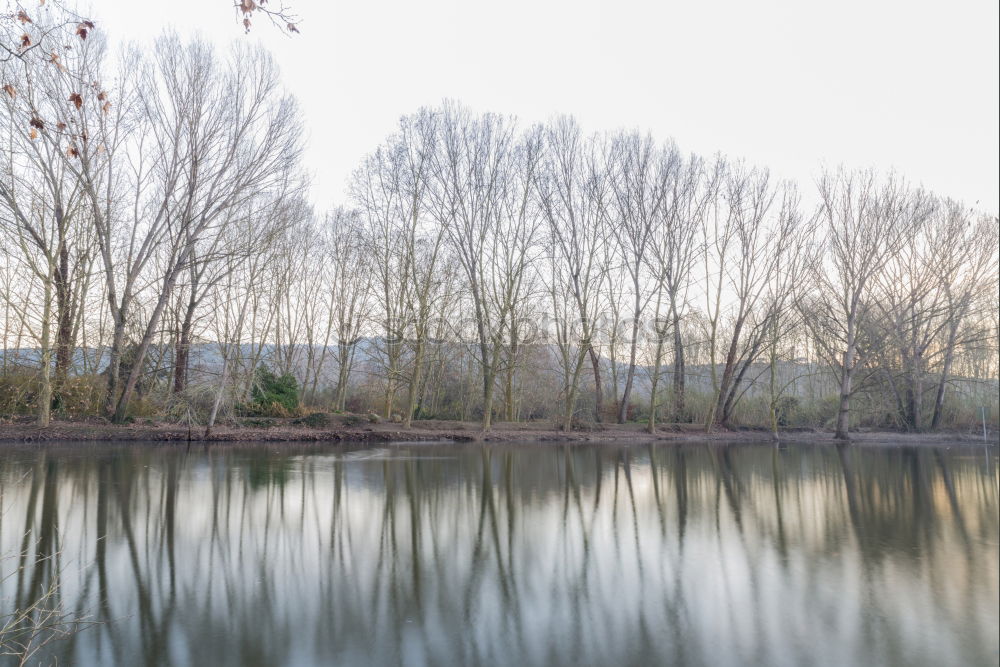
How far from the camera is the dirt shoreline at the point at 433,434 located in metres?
17.6

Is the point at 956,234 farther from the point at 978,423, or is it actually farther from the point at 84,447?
the point at 84,447

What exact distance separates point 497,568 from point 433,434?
1584 centimetres

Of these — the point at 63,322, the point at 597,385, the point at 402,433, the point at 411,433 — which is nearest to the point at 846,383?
the point at 597,385

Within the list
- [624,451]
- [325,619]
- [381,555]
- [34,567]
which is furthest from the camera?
[624,451]

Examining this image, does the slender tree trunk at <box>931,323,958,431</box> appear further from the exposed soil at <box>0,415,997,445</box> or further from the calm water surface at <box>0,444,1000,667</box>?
the calm water surface at <box>0,444,1000,667</box>

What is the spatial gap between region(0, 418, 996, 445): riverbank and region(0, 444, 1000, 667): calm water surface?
634cm

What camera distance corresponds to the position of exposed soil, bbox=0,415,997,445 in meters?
17.7

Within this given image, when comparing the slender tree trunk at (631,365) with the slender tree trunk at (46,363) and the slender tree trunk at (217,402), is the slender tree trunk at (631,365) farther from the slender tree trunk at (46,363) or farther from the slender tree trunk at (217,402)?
the slender tree trunk at (46,363)

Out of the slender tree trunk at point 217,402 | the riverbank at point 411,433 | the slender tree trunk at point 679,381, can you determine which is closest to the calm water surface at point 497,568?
the riverbank at point 411,433

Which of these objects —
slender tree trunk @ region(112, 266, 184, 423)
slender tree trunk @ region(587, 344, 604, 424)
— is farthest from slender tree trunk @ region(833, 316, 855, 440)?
slender tree trunk @ region(112, 266, 184, 423)

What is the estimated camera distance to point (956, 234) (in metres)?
24.6

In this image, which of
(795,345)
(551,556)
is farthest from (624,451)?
(551,556)

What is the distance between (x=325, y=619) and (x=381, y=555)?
6.05 feet

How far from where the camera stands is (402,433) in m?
21.4
